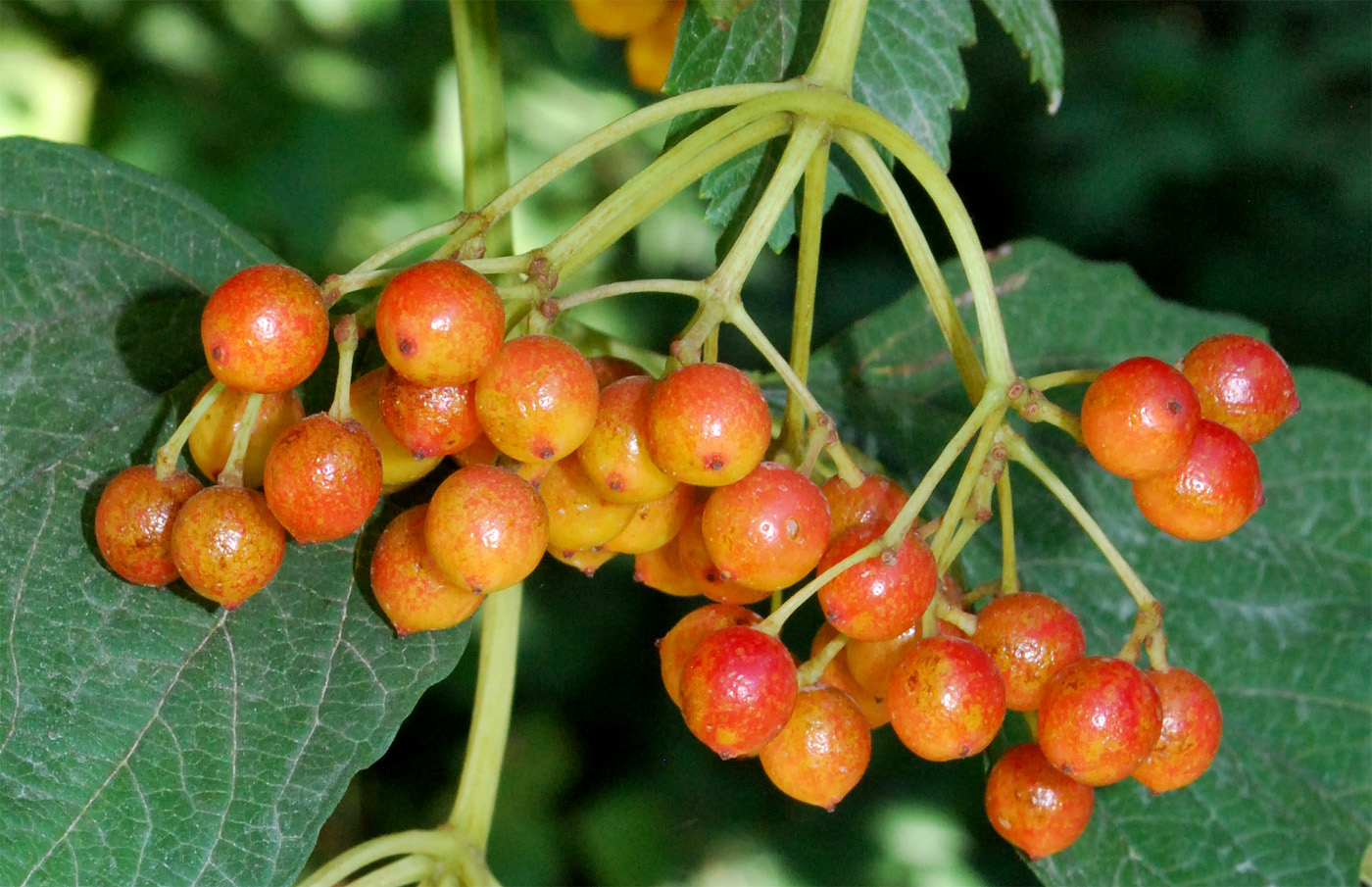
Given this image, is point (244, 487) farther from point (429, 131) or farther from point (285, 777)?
point (429, 131)

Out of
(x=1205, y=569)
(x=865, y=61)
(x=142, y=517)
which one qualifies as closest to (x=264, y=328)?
(x=142, y=517)

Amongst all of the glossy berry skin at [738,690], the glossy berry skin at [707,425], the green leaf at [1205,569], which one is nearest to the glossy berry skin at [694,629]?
the glossy berry skin at [738,690]

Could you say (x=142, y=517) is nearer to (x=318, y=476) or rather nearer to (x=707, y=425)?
(x=318, y=476)

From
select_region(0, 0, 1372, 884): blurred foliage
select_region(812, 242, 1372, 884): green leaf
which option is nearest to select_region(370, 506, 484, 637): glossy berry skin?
select_region(812, 242, 1372, 884): green leaf

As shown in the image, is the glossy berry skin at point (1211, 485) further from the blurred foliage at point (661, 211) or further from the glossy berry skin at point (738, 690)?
the blurred foliage at point (661, 211)

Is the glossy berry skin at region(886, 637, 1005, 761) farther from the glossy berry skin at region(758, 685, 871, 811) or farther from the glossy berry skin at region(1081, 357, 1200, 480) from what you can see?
the glossy berry skin at region(1081, 357, 1200, 480)

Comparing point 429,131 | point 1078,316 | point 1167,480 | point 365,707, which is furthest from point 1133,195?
point 365,707
